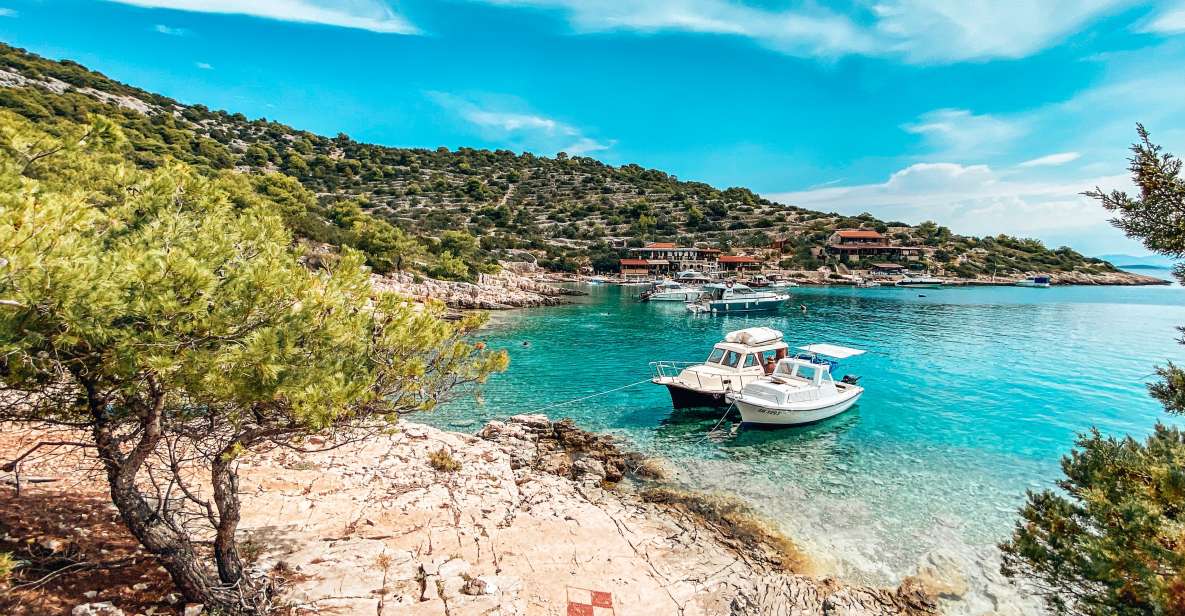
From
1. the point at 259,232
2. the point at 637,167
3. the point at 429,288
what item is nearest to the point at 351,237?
the point at 429,288

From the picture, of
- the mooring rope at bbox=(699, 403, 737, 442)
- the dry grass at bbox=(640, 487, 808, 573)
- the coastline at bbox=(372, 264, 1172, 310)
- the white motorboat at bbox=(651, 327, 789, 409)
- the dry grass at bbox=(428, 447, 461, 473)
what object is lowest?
the dry grass at bbox=(640, 487, 808, 573)

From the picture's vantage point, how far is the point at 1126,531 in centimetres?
450

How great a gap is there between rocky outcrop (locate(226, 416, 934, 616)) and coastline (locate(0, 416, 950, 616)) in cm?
3

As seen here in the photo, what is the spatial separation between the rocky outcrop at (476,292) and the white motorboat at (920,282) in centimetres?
6829

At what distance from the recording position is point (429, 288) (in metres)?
49.9

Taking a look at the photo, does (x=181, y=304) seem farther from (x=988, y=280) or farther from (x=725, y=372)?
(x=988, y=280)

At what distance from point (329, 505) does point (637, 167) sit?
7059 inches

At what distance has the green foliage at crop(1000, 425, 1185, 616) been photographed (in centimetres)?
408

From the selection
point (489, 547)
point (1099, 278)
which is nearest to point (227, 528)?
point (489, 547)

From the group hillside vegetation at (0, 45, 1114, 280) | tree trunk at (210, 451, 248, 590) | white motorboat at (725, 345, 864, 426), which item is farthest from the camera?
hillside vegetation at (0, 45, 1114, 280)

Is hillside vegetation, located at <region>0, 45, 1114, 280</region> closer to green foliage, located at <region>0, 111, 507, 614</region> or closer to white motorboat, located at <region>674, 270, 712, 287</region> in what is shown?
white motorboat, located at <region>674, 270, 712, 287</region>

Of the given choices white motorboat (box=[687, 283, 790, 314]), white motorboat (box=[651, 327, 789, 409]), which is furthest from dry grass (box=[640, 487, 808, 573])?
white motorboat (box=[687, 283, 790, 314])

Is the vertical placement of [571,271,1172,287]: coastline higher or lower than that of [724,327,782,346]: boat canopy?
higher

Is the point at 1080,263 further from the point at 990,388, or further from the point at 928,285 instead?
the point at 990,388
